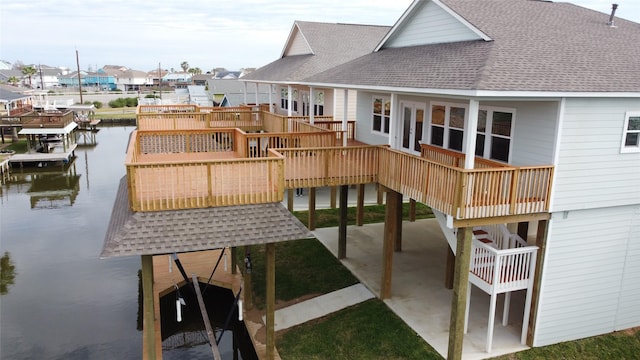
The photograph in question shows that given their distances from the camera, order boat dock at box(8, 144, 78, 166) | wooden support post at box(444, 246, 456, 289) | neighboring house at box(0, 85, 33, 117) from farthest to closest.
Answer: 1. neighboring house at box(0, 85, 33, 117)
2. boat dock at box(8, 144, 78, 166)
3. wooden support post at box(444, 246, 456, 289)

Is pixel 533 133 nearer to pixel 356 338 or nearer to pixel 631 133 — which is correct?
pixel 631 133

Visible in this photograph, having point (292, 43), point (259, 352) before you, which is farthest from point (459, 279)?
point (292, 43)

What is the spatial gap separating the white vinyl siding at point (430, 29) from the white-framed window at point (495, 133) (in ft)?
6.87

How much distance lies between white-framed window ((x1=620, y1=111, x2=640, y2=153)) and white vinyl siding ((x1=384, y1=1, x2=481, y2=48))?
401 centimetres

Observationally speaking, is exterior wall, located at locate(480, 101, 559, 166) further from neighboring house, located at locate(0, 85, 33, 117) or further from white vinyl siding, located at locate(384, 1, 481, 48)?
neighboring house, located at locate(0, 85, 33, 117)

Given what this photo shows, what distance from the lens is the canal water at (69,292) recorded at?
13.6 metres

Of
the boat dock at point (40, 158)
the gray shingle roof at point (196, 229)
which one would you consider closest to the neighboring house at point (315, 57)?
the gray shingle roof at point (196, 229)

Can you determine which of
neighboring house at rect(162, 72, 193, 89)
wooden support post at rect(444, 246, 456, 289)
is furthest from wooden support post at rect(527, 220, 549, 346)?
neighboring house at rect(162, 72, 193, 89)

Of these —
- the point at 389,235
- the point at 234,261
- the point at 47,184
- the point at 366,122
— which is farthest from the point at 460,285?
the point at 47,184

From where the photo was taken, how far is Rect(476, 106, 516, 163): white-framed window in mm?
11648

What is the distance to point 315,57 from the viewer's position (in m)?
25.0

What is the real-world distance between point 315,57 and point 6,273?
16.7 m

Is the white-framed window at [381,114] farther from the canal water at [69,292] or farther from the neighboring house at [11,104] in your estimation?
the neighboring house at [11,104]

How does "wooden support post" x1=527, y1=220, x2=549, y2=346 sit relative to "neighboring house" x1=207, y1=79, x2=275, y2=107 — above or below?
below
